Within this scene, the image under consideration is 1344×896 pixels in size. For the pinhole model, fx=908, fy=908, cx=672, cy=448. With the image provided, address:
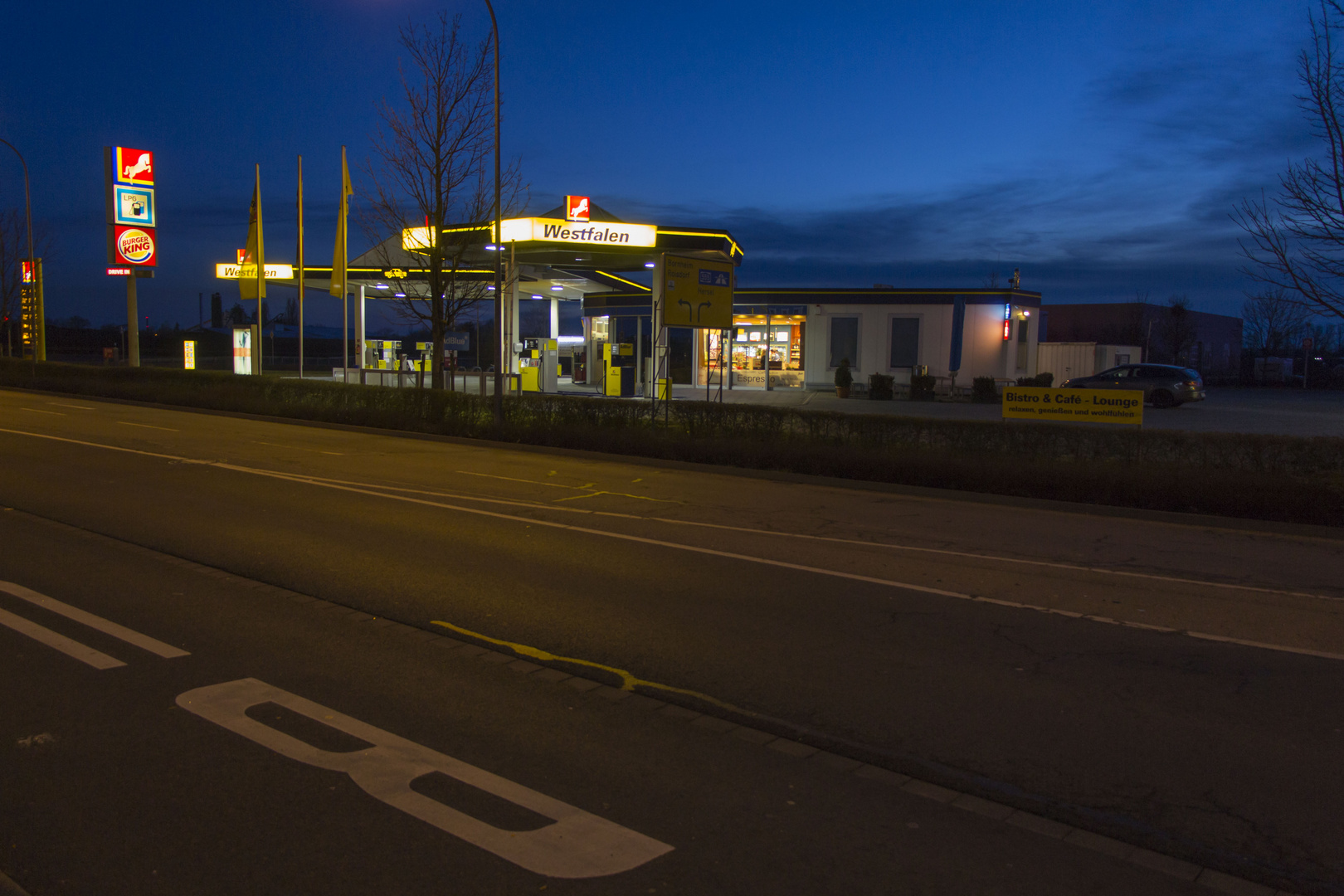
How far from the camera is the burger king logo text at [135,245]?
3420 centimetres

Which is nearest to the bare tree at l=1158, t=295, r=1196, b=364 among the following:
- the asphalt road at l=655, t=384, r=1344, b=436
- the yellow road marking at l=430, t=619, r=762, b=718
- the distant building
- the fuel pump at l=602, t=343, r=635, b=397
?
the distant building

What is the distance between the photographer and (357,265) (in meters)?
39.4

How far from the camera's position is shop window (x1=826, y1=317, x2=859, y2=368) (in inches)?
1564

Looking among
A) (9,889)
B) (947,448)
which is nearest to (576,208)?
(947,448)

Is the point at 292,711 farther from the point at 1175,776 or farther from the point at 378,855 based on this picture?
the point at 1175,776

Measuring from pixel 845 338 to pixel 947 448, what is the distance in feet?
83.9

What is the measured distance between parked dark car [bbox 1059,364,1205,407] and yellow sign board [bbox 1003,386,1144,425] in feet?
56.8

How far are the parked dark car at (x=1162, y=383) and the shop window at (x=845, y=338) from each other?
10.5 m

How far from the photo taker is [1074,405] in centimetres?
1545

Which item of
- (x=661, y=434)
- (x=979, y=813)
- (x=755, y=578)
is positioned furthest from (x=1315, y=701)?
(x=661, y=434)

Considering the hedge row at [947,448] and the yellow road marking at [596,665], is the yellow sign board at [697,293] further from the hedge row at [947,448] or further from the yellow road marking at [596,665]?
the yellow road marking at [596,665]

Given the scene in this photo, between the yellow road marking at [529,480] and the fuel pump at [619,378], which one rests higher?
the fuel pump at [619,378]

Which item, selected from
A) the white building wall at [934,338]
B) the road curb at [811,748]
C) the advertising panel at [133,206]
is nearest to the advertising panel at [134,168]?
the advertising panel at [133,206]

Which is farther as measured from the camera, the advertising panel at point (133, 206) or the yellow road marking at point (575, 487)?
the advertising panel at point (133, 206)
